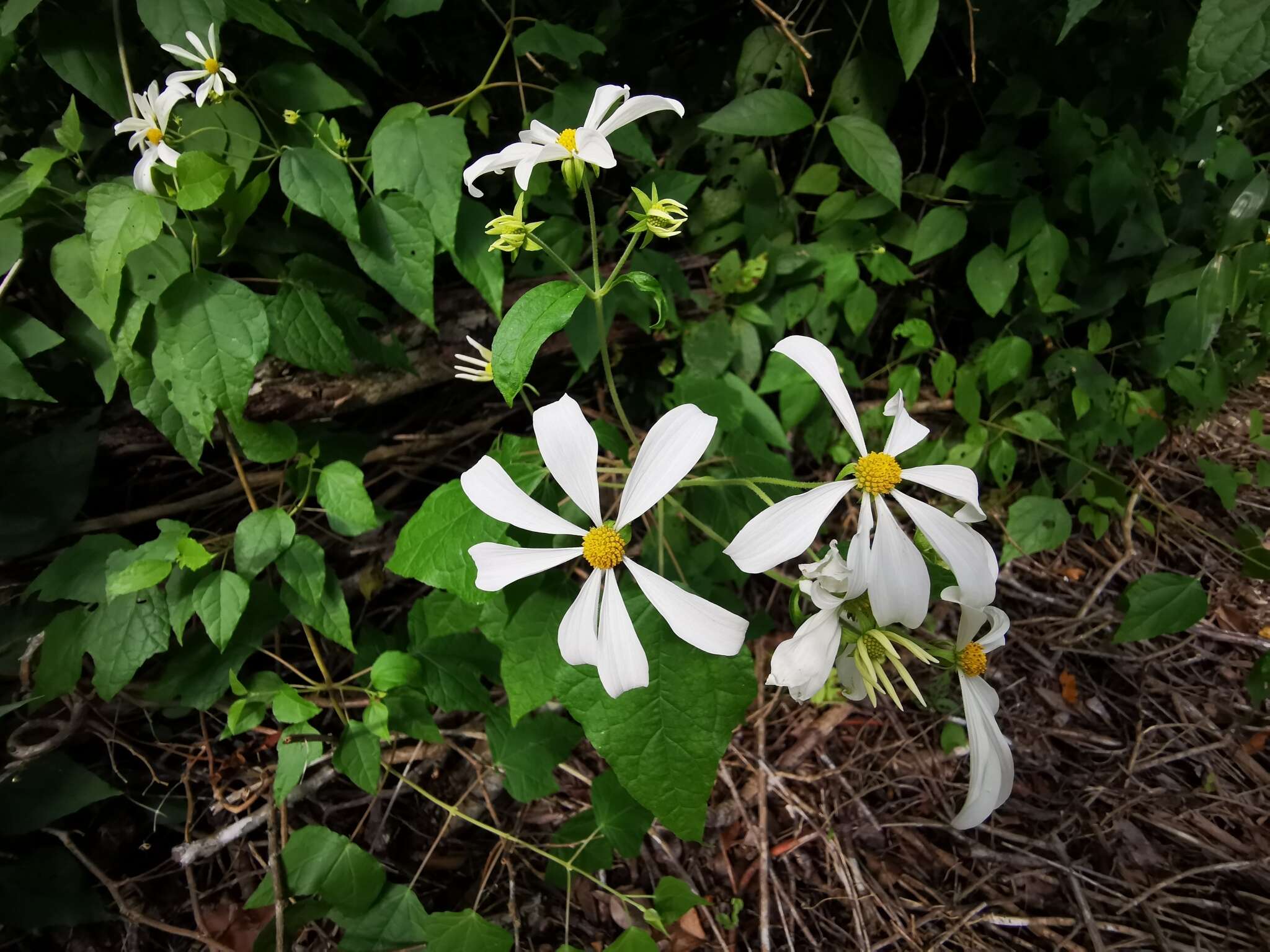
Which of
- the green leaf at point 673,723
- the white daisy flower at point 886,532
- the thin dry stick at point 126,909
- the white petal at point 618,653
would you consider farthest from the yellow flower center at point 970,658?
the thin dry stick at point 126,909

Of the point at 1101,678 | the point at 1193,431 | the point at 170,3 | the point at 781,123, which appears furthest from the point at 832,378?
the point at 1193,431

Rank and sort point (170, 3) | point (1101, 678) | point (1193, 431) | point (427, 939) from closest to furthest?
point (170, 3), point (427, 939), point (1101, 678), point (1193, 431)

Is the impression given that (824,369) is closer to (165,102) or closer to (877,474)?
(877,474)

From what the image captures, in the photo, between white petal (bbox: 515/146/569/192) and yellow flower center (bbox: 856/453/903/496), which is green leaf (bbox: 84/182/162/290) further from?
yellow flower center (bbox: 856/453/903/496)

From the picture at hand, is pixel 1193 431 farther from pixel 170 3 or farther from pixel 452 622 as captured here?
pixel 170 3

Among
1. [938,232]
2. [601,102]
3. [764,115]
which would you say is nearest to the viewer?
[601,102]

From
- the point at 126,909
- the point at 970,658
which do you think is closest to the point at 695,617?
the point at 970,658

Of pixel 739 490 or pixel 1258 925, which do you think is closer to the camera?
pixel 739 490
